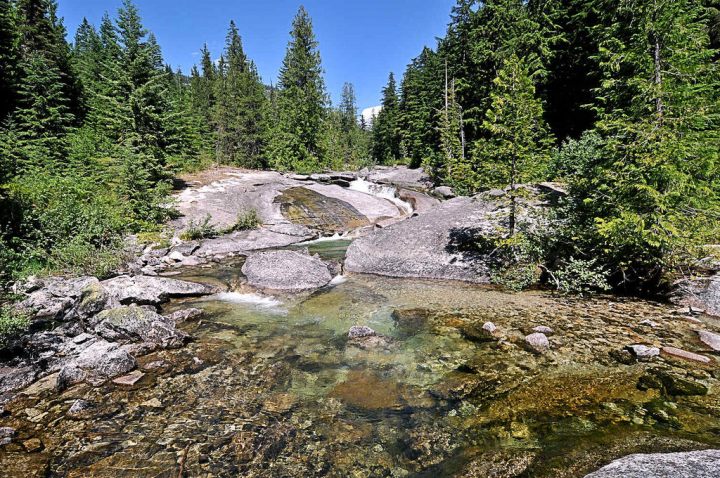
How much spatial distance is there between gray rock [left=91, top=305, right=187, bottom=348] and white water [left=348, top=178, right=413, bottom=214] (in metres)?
20.4

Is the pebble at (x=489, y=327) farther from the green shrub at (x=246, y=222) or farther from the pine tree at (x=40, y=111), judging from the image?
the pine tree at (x=40, y=111)

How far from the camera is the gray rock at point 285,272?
12766mm

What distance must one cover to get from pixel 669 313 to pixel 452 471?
8100 mm

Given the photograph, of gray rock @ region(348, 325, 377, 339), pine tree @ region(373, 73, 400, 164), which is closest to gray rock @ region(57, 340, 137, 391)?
gray rock @ region(348, 325, 377, 339)

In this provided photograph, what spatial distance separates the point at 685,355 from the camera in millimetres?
6445

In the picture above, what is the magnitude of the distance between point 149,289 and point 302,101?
2975 cm

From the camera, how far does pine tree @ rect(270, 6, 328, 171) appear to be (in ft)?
117

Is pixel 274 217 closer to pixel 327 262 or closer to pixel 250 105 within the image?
pixel 327 262

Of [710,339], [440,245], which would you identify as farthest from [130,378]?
[710,339]

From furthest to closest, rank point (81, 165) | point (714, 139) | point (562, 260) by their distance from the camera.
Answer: point (81, 165) < point (562, 260) < point (714, 139)

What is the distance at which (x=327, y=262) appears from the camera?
49.2ft

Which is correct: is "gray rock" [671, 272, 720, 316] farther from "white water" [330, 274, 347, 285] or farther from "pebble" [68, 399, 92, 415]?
"pebble" [68, 399, 92, 415]

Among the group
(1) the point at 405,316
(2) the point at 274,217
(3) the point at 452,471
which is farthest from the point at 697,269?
(2) the point at 274,217

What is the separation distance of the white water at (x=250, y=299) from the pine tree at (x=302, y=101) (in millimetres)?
26538
